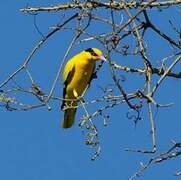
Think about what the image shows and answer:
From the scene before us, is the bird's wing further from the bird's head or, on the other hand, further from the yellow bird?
the bird's head

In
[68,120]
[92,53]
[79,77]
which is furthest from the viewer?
[68,120]

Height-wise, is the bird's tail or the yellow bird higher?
the yellow bird

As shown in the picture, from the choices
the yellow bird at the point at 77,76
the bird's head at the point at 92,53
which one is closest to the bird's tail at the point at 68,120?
the yellow bird at the point at 77,76

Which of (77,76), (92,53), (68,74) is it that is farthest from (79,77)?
(92,53)

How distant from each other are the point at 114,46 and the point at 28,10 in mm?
891

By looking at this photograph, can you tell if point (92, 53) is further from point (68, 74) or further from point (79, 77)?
point (68, 74)

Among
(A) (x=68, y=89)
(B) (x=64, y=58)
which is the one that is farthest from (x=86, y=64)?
(B) (x=64, y=58)

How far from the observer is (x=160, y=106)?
3311mm

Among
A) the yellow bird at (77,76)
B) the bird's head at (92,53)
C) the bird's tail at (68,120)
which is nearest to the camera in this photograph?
the bird's head at (92,53)

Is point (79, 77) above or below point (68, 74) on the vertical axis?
below

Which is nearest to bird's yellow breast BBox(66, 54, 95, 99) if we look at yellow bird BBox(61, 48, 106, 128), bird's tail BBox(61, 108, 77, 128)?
yellow bird BBox(61, 48, 106, 128)

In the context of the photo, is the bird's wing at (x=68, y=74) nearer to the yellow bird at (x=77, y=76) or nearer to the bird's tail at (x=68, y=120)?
the yellow bird at (x=77, y=76)

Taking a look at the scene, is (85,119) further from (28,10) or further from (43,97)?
(28,10)

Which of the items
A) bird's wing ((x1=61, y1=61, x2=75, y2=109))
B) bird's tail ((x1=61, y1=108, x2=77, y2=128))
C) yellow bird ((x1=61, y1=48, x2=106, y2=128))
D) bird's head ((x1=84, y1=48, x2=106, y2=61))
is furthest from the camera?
bird's tail ((x1=61, y1=108, x2=77, y2=128))
